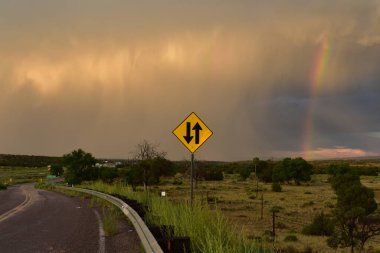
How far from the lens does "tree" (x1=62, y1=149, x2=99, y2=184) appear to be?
59750 millimetres

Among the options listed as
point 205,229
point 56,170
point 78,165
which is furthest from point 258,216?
point 56,170

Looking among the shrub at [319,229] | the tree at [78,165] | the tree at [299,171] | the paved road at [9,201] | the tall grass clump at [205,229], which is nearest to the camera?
the tall grass clump at [205,229]

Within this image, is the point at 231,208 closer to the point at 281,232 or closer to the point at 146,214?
the point at 281,232

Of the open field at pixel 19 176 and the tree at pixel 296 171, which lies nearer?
the tree at pixel 296 171

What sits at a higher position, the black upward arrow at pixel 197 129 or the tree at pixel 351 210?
the black upward arrow at pixel 197 129

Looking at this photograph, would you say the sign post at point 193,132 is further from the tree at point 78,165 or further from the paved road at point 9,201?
the tree at point 78,165

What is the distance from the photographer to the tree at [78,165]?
196 ft

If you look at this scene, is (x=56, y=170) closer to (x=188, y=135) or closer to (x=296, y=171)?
(x=296, y=171)

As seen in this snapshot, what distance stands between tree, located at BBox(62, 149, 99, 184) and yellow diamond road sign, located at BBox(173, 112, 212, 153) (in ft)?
156

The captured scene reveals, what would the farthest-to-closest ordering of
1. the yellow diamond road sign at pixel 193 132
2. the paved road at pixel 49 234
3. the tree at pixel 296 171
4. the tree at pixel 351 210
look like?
the tree at pixel 296 171 → the tree at pixel 351 210 → the yellow diamond road sign at pixel 193 132 → the paved road at pixel 49 234

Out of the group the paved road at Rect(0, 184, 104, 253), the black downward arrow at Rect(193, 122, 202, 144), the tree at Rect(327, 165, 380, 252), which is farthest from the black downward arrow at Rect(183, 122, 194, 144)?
the tree at Rect(327, 165, 380, 252)

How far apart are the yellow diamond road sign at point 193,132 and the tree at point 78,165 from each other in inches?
1876

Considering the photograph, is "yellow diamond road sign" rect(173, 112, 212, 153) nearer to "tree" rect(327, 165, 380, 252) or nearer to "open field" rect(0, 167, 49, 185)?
"tree" rect(327, 165, 380, 252)

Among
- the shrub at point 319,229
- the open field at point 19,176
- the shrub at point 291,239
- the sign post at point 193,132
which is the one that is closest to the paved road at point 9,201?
the sign post at point 193,132
